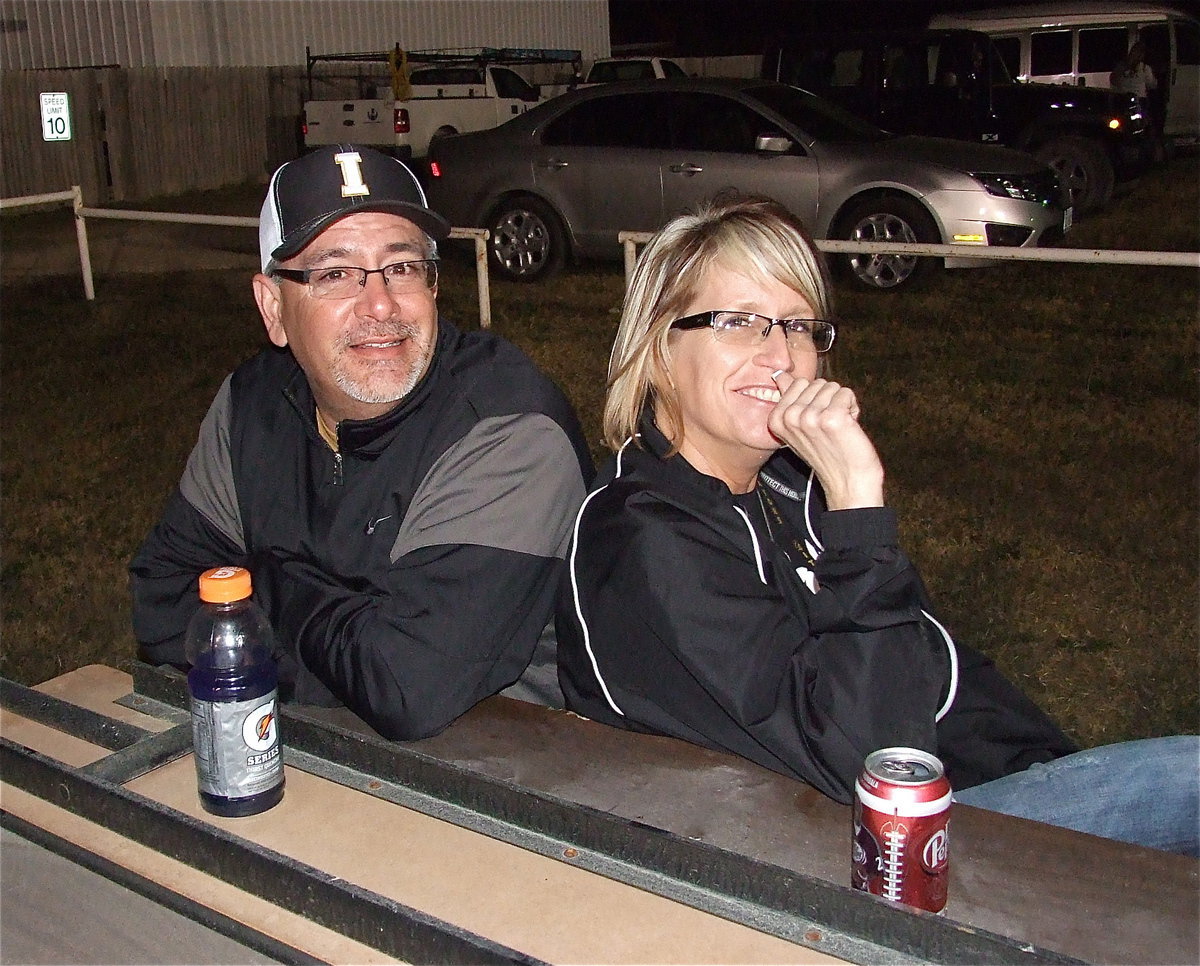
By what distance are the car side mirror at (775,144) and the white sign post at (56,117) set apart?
12567 mm

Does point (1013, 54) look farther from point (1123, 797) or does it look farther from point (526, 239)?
point (1123, 797)

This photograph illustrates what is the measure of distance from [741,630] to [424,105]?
18.3 m

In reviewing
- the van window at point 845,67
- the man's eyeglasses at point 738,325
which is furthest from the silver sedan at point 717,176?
the man's eyeglasses at point 738,325

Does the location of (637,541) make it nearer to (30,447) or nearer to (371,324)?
(371,324)

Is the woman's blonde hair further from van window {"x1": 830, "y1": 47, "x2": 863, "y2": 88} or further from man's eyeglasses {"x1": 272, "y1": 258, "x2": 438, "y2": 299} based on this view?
van window {"x1": 830, "y1": 47, "x2": 863, "y2": 88}

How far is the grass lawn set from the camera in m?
4.71

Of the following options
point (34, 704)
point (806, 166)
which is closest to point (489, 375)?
point (34, 704)

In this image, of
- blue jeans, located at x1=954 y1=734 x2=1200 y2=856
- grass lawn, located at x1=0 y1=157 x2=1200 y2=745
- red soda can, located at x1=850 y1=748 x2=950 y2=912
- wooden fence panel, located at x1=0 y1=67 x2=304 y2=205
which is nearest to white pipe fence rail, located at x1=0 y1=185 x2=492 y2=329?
grass lawn, located at x1=0 y1=157 x2=1200 y2=745

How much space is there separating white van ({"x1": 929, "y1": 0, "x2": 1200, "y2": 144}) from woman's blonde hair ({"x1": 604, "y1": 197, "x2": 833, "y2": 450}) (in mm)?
15219

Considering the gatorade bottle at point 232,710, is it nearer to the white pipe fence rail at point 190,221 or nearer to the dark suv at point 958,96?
the white pipe fence rail at point 190,221

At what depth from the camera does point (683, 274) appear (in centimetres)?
242

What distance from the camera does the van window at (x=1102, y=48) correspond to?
659 inches

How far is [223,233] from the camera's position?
1552 cm

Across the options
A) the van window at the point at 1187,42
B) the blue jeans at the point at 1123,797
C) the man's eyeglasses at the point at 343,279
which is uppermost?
the van window at the point at 1187,42
